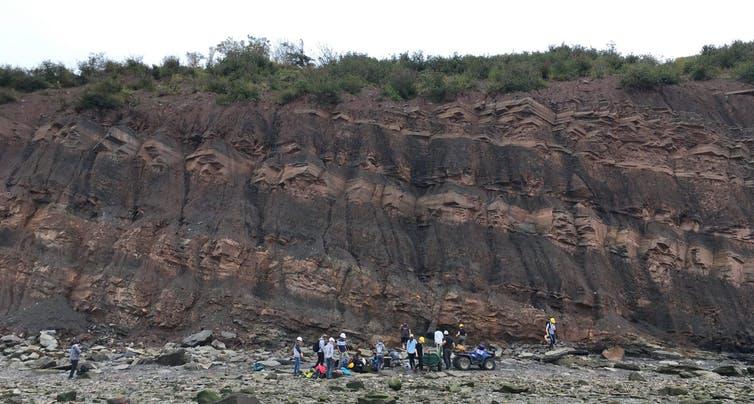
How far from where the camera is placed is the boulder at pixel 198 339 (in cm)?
2461

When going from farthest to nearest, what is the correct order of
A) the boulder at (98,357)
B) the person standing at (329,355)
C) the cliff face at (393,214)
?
the cliff face at (393,214) < the boulder at (98,357) < the person standing at (329,355)

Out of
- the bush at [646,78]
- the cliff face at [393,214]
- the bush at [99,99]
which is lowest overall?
the cliff face at [393,214]

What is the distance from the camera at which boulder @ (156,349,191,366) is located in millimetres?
21656

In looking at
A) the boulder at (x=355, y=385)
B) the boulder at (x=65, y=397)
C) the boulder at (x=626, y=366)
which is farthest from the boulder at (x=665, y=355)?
the boulder at (x=65, y=397)

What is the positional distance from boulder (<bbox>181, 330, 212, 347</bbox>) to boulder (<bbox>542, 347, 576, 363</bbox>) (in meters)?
12.3

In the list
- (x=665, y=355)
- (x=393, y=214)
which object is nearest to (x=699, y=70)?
(x=665, y=355)

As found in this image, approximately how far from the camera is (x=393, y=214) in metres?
32.2

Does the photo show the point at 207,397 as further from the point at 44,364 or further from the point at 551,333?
the point at 551,333

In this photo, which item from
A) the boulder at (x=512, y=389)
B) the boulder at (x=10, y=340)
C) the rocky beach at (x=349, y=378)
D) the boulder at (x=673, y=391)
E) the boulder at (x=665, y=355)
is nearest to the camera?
the rocky beach at (x=349, y=378)

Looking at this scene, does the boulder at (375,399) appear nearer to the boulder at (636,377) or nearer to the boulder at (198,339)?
the boulder at (636,377)

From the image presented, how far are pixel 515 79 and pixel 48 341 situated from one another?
26.8 m

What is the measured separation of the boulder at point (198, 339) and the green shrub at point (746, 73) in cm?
3391

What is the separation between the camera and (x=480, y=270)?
2984cm

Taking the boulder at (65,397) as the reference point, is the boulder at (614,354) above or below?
above
